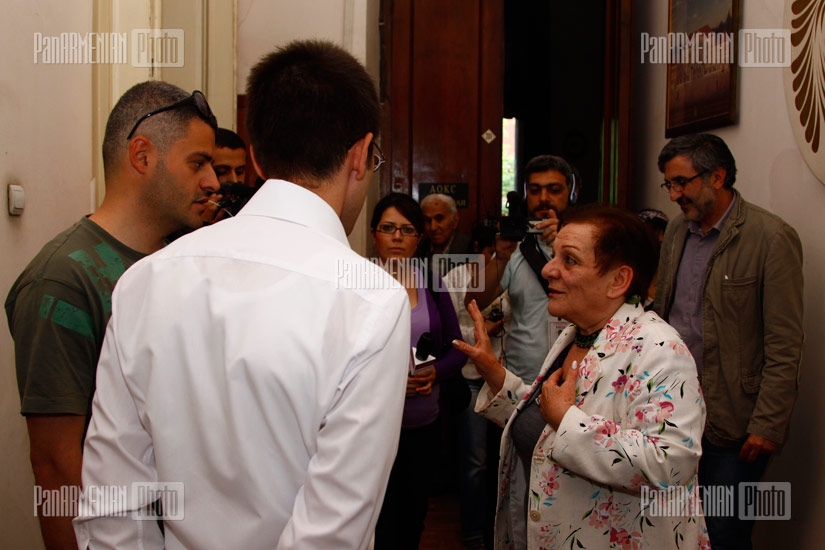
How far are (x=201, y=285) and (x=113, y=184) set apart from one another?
77cm

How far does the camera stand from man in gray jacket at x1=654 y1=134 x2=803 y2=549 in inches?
87.4

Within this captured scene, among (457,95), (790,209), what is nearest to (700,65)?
(790,209)

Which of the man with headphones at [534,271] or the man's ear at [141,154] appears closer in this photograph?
the man's ear at [141,154]

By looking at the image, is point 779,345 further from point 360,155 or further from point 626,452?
point 360,155

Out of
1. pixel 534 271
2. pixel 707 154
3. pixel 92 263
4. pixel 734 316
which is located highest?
pixel 707 154

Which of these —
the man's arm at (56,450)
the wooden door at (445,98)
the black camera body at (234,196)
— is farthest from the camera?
the wooden door at (445,98)

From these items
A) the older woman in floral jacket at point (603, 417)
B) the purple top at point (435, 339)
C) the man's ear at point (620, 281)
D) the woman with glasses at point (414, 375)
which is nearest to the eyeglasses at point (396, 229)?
the woman with glasses at point (414, 375)

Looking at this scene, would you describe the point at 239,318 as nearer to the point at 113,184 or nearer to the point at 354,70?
the point at 354,70

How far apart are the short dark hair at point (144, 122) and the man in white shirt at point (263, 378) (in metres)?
0.66

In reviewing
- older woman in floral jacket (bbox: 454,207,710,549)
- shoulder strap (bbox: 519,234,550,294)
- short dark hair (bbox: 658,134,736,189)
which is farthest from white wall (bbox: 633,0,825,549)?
older woman in floral jacket (bbox: 454,207,710,549)

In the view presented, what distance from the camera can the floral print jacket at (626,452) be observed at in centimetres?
138

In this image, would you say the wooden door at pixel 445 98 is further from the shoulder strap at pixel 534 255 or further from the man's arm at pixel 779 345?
the man's arm at pixel 779 345

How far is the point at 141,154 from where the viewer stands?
149cm

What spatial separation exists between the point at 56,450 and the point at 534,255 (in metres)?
1.93
